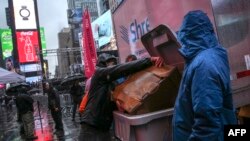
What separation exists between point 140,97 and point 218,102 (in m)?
1.00

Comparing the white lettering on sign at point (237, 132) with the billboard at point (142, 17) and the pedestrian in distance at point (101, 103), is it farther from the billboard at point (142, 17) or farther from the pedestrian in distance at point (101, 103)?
the billboard at point (142, 17)

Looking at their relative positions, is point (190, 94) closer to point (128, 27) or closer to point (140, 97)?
point (140, 97)

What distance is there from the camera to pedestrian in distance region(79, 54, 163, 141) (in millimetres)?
4060

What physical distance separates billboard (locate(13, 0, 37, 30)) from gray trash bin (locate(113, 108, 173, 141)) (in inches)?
2378

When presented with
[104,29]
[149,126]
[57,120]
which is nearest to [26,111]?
[57,120]

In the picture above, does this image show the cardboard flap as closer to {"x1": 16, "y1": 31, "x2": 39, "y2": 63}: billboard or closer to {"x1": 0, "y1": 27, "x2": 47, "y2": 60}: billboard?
{"x1": 16, "y1": 31, "x2": 39, "y2": 63}: billboard

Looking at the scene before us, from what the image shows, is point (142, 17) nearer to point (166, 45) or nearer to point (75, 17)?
point (166, 45)

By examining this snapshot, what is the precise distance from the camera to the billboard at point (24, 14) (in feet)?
198

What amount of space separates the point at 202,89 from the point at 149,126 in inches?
35.0

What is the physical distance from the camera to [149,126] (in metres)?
3.30

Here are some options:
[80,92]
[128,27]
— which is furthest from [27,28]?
[128,27]

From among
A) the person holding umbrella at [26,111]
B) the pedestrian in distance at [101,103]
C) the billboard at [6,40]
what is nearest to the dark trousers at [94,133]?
the pedestrian in distance at [101,103]

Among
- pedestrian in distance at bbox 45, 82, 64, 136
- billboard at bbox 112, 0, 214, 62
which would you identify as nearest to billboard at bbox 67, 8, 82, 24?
pedestrian in distance at bbox 45, 82, 64, 136

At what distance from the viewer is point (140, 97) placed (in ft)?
11.2
